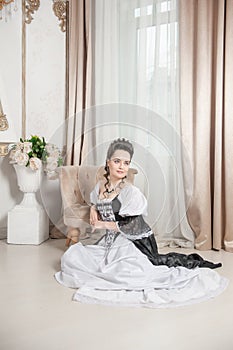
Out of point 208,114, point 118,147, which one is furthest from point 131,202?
point 208,114

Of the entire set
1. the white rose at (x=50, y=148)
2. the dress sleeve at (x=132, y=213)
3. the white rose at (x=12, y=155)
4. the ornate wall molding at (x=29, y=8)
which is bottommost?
the dress sleeve at (x=132, y=213)

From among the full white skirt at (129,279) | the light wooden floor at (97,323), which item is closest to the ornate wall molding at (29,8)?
the full white skirt at (129,279)

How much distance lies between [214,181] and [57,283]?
161cm

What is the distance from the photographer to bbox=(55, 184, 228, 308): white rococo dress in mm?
2551

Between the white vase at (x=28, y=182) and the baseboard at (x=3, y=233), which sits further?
the baseboard at (x=3, y=233)

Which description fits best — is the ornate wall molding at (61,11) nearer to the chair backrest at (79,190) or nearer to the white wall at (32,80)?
the white wall at (32,80)

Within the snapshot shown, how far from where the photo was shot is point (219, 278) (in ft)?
9.52

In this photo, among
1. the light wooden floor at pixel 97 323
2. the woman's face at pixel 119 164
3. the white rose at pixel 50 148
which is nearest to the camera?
the light wooden floor at pixel 97 323

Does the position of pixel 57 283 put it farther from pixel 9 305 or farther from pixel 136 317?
pixel 136 317

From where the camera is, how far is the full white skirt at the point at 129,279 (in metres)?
2.53

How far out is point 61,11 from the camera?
173 inches

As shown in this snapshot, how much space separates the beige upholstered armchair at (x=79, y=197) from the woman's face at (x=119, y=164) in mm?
65

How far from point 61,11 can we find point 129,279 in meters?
2.82

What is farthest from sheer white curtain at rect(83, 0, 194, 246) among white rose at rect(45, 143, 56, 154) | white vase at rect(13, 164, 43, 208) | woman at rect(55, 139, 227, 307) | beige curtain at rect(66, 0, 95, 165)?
white vase at rect(13, 164, 43, 208)
